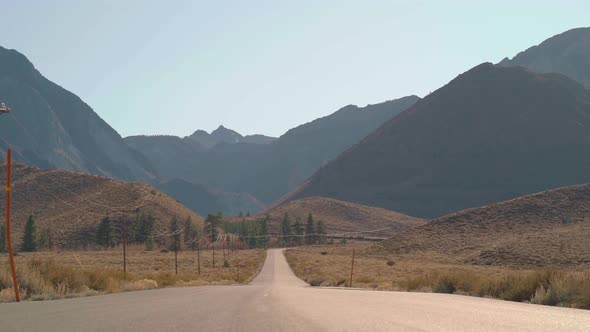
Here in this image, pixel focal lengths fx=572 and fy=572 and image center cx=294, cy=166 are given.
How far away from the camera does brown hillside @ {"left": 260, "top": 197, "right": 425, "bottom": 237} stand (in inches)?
6417

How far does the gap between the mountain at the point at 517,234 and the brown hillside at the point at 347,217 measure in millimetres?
59879

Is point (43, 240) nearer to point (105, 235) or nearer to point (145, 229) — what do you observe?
point (105, 235)

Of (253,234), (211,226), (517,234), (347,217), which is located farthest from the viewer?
(347,217)

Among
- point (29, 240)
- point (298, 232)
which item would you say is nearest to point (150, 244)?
point (29, 240)

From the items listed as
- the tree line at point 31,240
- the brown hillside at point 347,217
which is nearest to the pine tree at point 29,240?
the tree line at point 31,240

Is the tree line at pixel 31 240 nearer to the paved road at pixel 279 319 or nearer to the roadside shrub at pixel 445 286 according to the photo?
the roadside shrub at pixel 445 286

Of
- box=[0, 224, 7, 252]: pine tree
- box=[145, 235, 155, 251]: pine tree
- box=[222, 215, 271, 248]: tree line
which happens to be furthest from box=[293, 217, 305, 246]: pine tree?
box=[0, 224, 7, 252]: pine tree

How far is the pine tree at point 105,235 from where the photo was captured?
98.1m

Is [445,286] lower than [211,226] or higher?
lower

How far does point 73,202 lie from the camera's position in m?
116

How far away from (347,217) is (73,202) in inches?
3356

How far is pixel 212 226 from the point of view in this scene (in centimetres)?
11631

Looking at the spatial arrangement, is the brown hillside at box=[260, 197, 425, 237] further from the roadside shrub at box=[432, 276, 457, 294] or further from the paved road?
the paved road

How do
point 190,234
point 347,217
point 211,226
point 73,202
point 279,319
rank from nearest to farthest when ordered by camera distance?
point 279,319
point 211,226
point 190,234
point 73,202
point 347,217
